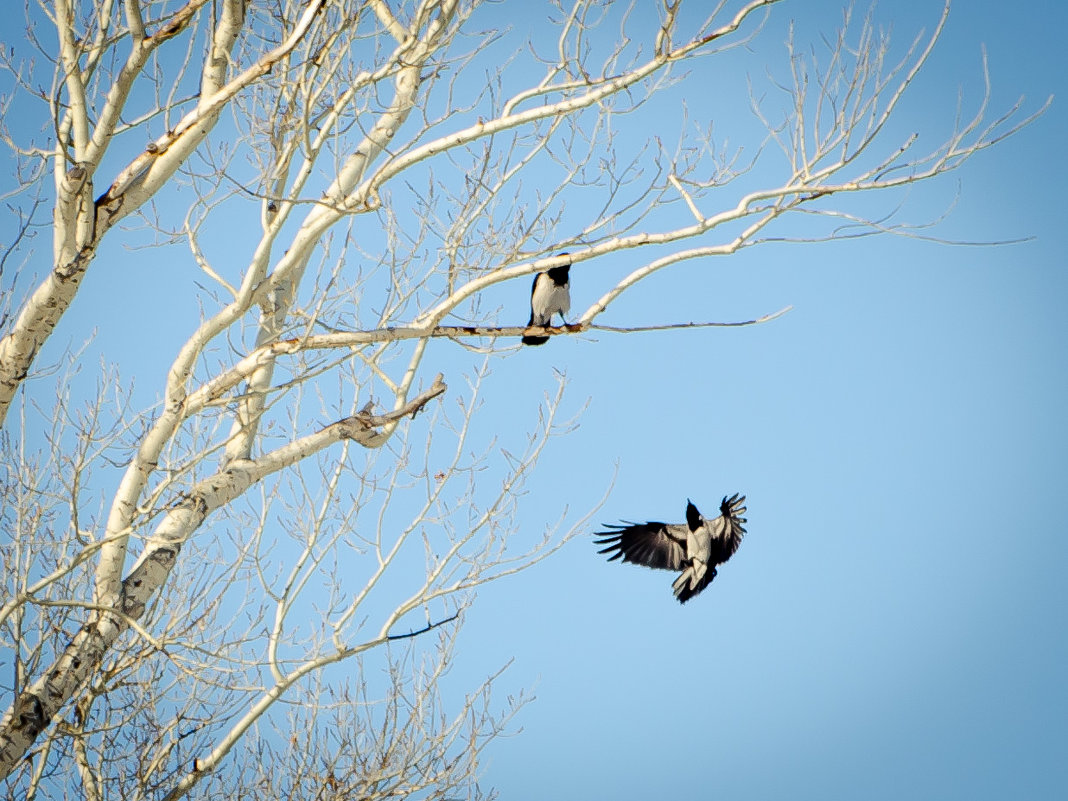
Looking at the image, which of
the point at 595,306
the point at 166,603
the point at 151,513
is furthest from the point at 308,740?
the point at 595,306

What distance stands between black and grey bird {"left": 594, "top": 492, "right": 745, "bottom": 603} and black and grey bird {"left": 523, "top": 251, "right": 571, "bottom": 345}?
58.4 inches

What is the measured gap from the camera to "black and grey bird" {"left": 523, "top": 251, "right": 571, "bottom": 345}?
671 centimetres

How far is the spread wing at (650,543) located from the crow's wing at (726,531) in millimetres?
274

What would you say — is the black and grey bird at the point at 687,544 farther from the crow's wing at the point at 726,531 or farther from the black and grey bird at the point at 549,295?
the black and grey bird at the point at 549,295

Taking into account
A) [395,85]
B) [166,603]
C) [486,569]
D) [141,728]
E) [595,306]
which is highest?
[395,85]

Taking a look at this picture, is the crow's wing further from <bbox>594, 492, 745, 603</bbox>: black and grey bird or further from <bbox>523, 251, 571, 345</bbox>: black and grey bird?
<bbox>523, 251, 571, 345</bbox>: black and grey bird

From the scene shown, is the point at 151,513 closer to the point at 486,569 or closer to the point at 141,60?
the point at 141,60

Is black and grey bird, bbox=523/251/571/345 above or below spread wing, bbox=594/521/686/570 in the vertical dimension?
above

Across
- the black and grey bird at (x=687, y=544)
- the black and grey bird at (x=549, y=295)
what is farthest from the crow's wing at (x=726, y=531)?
the black and grey bird at (x=549, y=295)

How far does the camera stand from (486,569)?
5.47m

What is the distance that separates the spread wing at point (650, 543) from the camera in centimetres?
658

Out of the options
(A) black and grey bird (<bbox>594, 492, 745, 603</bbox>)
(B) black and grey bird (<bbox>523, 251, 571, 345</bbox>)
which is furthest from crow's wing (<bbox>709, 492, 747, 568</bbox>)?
(B) black and grey bird (<bbox>523, 251, 571, 345</bbox>)

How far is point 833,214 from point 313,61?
6.63ft

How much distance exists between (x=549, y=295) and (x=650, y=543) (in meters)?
1.75
